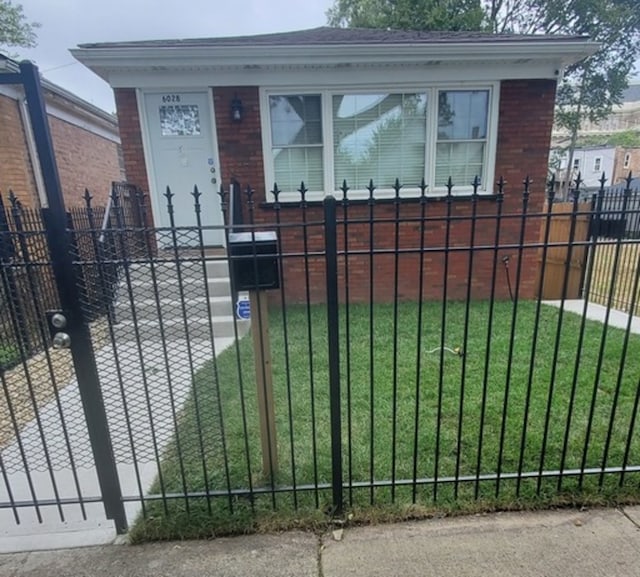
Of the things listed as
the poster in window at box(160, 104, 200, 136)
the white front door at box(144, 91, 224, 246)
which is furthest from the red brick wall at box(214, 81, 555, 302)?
the poster in window at box(160, 104, 200, 136)

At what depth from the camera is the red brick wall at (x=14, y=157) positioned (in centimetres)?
642

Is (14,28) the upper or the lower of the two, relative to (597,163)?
upper

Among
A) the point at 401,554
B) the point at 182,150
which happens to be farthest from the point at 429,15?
the point at 401,554

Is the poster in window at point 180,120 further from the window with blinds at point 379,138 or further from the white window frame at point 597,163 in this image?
the white window frame at point 597,163

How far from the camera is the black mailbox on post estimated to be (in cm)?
197

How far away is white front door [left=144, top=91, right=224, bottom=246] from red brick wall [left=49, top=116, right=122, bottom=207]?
2.74 meters

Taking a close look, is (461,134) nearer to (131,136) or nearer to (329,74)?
(329,74)

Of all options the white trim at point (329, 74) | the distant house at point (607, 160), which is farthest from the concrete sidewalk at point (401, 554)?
the distant house at point (607, 160)

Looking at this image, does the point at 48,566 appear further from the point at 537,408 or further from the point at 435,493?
the point at 537,408

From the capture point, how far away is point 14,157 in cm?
664

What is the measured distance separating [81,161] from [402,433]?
10.3 meters

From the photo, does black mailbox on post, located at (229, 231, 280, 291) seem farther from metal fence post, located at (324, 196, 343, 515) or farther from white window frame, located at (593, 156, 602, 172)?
white window frame, located at (593, 156, 602, 172)

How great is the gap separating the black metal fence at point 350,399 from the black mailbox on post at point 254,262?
0.03ft

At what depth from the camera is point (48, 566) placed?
1.92 metres
